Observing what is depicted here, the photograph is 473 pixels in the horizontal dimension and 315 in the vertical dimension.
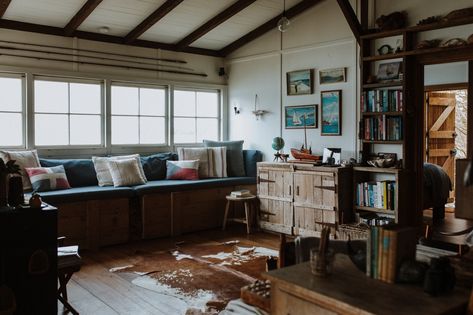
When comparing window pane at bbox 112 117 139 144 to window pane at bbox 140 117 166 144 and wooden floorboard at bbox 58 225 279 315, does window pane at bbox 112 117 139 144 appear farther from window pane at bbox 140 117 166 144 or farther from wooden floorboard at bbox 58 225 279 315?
wooden floorboard at bbox 58 225 279 315

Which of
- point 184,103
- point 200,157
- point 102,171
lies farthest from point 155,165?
point 184,103

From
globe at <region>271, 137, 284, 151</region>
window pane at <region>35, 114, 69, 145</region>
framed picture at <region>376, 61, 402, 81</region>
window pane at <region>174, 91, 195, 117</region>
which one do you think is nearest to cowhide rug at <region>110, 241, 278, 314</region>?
globe at <region>271, 137, 284, 151</region>

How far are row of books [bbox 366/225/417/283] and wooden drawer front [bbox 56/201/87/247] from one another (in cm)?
388

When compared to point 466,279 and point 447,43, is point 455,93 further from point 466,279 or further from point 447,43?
point 466,279

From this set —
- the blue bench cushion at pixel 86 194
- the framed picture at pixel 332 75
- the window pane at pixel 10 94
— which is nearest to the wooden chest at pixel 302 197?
the framed picture at pixel 332 75

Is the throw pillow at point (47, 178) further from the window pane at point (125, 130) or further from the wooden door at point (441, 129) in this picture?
the wooden door at point (441, 129)

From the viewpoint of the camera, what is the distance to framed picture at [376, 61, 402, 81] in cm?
520

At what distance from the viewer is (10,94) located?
5.60 m

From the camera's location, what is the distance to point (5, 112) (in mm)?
5559

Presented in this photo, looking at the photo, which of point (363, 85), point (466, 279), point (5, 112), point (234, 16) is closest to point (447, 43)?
point (363, 85)

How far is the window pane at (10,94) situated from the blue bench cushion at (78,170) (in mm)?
775

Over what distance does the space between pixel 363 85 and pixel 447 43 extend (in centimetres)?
102

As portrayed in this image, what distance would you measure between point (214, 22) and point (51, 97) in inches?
94.5

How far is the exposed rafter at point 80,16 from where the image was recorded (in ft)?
17.0
